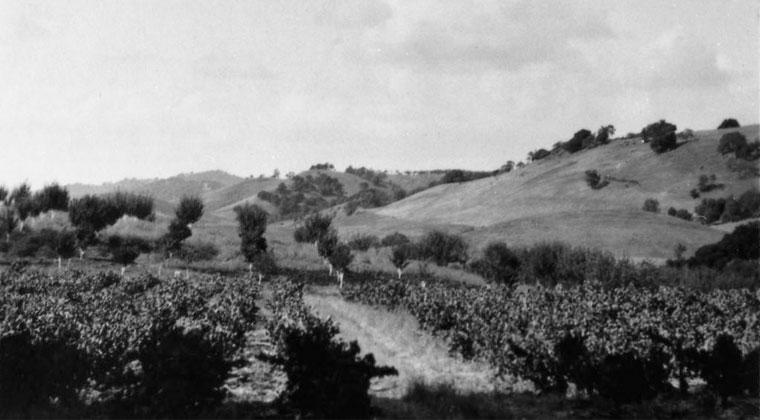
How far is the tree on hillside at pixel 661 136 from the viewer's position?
98062mm

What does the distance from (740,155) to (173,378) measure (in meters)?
95.6

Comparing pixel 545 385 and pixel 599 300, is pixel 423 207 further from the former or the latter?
pixel 545 385

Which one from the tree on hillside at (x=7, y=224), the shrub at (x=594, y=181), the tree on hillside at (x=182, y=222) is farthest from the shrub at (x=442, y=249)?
the shrub at (x=594, y=181)

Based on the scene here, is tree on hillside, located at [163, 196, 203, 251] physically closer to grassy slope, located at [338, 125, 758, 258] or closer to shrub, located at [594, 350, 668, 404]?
grassy slope, located at [338, 125, 758, 258]

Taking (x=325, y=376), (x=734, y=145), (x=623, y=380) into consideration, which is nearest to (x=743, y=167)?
(x=734, y=145)

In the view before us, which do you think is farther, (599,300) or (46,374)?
(599,300)

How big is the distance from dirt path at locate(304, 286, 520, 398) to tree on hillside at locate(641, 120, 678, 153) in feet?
286

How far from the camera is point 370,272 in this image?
40594mm

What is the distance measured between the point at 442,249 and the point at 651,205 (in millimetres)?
43066

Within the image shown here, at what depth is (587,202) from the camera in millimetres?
86625

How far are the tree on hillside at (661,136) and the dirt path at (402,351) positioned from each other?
87277 mm

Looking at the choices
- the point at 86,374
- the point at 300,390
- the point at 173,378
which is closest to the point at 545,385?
the point at 300,390

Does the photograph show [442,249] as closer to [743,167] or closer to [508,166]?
[743,167]

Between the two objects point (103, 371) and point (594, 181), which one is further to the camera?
point (594, 181)
